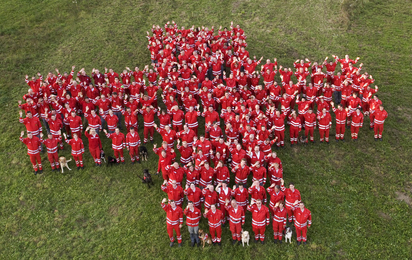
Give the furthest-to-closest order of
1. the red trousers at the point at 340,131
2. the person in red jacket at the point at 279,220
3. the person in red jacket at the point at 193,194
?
1. the red trousers at the point at 340,131
2. the person in red jacket at the point at 193,194
3. the person in red jacket at the point at 279,220

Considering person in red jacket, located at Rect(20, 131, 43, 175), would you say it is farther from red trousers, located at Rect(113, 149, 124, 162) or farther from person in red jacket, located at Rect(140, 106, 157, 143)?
person in red jacket, located at Rect(140, 106, 157, 143)

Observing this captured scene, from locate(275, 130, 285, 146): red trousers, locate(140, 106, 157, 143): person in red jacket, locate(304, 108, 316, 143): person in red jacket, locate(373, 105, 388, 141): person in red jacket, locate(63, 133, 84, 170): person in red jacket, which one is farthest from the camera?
locate(373, 105, 388, 141): person in red jacket

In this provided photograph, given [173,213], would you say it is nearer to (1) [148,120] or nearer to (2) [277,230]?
(2) [277,230]

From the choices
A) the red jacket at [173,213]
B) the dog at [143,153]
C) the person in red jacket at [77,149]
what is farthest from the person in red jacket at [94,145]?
the red jacket at [173,213]

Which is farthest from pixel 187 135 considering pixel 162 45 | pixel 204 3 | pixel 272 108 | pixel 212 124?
pixel 204 3

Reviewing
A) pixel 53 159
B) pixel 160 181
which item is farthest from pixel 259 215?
pixel 53 159

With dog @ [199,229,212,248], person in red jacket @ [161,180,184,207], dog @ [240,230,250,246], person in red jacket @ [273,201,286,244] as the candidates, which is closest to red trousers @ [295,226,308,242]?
person in red jacket @ [273,201,286,244]

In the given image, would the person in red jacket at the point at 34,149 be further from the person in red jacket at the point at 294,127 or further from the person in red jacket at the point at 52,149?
the person in red jacket at the point at 294,127
